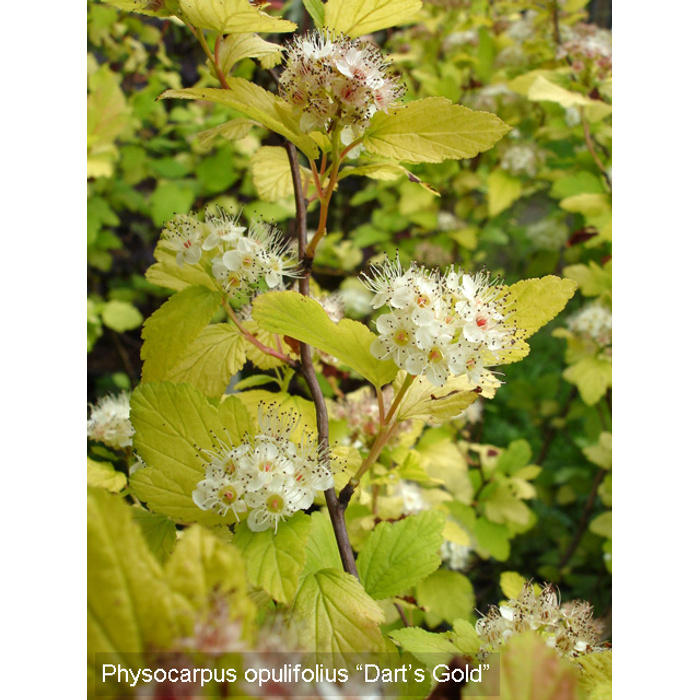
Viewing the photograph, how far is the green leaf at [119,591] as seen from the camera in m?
0.29

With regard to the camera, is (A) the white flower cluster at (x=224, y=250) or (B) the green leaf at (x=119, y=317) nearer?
(A) the white flower cluster at (x=224, y=250)

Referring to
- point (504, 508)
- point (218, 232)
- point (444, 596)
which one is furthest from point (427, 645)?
point (504, 508)

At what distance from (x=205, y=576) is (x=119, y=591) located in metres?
0.04

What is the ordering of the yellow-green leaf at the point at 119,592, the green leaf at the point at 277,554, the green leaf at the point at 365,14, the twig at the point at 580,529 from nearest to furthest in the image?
the yellow-green leaf at the point at 119,592
the green leaf at the point at 277,554
the green leaf at the point at 365,14
the twig at the point at 580,529

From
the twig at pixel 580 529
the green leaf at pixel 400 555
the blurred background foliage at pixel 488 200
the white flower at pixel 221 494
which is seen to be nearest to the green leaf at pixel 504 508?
the blurred background foliage at pixel 488 200

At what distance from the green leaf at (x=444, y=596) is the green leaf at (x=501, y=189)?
101 cm

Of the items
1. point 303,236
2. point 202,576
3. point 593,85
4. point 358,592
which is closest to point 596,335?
point 593,85

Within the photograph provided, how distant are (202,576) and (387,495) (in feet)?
2.80

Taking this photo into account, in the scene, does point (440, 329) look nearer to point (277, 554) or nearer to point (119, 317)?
point (277, 554)

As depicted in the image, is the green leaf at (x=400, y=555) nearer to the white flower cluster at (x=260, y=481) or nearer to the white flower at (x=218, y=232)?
the white flower cluster at (x=260, y=481)

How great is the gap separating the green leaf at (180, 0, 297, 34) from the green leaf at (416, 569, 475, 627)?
95cm

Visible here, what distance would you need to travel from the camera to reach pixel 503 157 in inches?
67.7

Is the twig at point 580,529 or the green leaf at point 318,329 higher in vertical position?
the green leaf at point 318,329

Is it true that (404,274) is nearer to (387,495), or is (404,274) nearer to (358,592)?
(358,592)
